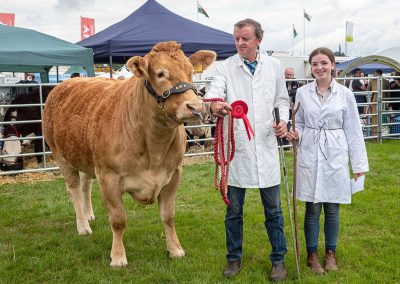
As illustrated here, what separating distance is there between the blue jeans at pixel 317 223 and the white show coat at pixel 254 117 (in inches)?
19.4

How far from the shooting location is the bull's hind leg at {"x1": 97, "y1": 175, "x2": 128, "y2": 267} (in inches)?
161

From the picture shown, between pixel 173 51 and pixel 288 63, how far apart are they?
75.0 feet

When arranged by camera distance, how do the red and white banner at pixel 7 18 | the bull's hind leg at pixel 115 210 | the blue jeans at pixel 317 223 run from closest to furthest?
the blue jeans at pixel 317 223, the bull's hind leg at pixel 115 210, the red and white banner at pixel 7 18

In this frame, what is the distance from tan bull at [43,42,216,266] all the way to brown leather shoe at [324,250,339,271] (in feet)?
4.39

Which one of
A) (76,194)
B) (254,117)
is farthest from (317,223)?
(76,194)

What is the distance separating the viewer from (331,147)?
12.3 ft

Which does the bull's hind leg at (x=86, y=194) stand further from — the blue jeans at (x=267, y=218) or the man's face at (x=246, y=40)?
the man's face at (x=246, y=40)

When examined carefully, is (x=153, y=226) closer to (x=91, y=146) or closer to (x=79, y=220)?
(x=79, y=220)

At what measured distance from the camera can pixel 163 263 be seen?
4.23 m

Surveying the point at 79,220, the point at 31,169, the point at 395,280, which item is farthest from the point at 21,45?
the point at 395,280

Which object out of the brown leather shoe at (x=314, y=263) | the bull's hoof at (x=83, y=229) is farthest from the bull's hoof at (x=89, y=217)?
the brown leather shoe at (x=314, y=263)

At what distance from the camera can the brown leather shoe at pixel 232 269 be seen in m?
3.86

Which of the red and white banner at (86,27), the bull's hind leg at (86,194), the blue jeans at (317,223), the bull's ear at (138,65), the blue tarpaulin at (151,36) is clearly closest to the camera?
the bull's ear at (138,65)

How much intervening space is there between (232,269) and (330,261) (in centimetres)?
85
